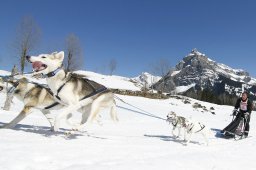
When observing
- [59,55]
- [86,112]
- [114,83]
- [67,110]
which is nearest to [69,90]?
[67,110]

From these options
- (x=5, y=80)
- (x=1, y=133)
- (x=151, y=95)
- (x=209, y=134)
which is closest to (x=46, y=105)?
(x=5, y=80)

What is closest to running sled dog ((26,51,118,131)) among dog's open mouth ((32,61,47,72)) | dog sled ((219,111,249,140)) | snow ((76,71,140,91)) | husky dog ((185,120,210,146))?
dog's open mouth ((32,61,47,72))

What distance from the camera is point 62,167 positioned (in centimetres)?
504

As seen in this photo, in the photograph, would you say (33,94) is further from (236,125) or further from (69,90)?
(236,125)

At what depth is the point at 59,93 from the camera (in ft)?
24.2

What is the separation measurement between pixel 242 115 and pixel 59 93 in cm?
835

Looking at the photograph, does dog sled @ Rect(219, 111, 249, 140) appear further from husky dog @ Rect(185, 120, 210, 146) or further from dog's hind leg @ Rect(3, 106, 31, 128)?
dog's hind leg @ Rect(3, 106, 31, 128)

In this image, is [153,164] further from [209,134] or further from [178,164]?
[209,134]

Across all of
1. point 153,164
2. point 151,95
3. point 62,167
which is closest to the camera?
point 62,167

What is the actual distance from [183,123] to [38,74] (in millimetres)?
4916

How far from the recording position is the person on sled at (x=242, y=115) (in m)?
12.8

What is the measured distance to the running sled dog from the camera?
23.4 ft

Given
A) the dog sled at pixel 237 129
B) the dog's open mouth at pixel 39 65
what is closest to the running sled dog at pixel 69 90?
the dog's open mouth at pixel 39 65

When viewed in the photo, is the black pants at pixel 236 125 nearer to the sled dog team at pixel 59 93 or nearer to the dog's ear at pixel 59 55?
the sled dog team at pixel 59 93
